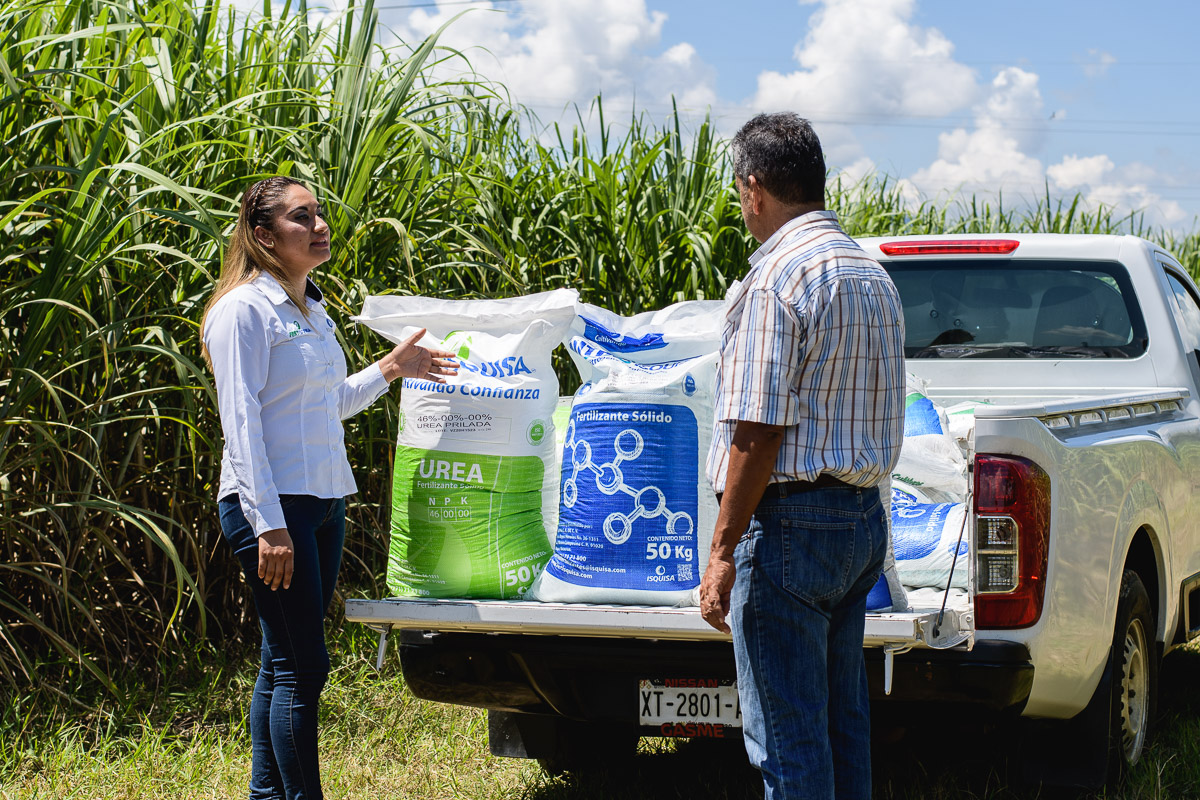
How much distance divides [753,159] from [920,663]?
1276 millimetres

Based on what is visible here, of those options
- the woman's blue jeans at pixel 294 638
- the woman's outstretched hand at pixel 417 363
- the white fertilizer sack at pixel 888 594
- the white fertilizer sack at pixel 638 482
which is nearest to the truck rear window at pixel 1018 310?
the white fertilizer sack at pixel 638 482

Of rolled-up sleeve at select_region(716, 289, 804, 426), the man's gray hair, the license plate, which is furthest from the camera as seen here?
the license plate

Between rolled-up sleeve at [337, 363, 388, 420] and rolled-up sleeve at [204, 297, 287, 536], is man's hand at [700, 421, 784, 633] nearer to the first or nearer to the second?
rolled-up sleeve at [204, 297, 287, 536]

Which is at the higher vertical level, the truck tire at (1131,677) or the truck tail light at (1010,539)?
the truck tail light at (1010,539)

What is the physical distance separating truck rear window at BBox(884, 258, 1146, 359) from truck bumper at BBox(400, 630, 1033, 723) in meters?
1.95

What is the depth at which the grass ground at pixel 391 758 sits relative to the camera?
354 centimetres

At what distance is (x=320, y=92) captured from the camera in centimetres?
505

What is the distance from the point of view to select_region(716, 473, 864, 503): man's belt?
7.70 feet

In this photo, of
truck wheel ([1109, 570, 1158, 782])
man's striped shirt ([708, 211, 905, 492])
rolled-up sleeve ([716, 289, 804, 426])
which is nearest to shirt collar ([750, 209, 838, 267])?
man's striped shirt ([708, 211, 905, 492])

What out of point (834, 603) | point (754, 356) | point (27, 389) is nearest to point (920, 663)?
point (834, 603)

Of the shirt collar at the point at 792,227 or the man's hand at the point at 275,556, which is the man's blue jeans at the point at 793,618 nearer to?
the shirt collar at the point at 792,227

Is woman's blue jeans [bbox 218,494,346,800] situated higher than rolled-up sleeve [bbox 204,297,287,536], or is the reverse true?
rolled-up sleeve [bbox 204,297,287,536]

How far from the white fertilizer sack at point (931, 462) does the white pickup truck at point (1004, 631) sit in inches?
14.5

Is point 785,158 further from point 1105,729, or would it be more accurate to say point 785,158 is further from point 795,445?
point 1105,729
